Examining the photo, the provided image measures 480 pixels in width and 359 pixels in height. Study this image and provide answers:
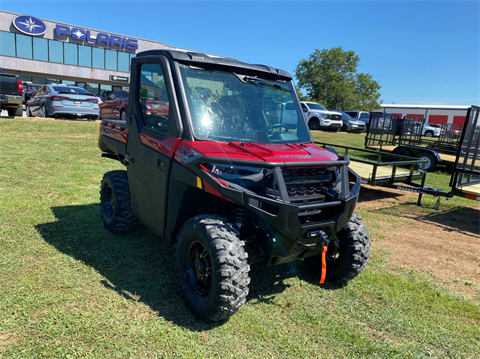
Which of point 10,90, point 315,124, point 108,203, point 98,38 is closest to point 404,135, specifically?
point 315,124

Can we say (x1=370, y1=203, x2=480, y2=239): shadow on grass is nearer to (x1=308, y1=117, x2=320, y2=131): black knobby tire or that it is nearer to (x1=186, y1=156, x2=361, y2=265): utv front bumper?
(x1=186, y1=156, x2=361, y2=265): utv front bumper

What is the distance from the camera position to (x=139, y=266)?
13.6 ft

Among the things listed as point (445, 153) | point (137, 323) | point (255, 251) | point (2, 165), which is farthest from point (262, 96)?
point (445, 153)

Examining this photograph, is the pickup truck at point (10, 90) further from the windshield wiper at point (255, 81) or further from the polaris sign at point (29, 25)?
the polaris sign at point (29, 25)

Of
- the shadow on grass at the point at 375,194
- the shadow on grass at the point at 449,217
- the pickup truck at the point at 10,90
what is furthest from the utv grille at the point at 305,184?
the pickup truck at the point at 10,90

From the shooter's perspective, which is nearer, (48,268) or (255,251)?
(255,251)

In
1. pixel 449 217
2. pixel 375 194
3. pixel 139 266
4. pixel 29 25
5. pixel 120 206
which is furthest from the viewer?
pixel 29 25

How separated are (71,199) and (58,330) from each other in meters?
3.90

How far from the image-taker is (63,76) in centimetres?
4162

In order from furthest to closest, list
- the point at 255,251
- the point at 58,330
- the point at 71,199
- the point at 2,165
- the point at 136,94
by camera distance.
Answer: the point at 2,165, the point at 71,199, the point at 136,94, the point at 255,251, the point at 58,330

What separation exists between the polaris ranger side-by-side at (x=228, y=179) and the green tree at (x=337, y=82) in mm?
48991

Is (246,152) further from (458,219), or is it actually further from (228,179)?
(458,219)

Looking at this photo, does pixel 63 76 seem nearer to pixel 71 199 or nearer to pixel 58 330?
pixel 71 199

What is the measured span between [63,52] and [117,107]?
3185 centimetres
